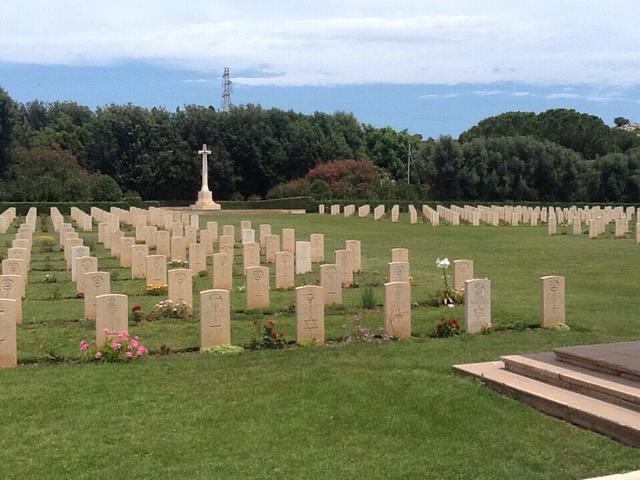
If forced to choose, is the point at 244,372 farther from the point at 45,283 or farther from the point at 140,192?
the point at 140,192

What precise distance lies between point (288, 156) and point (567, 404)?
63524mm

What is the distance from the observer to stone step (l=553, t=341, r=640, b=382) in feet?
23.2

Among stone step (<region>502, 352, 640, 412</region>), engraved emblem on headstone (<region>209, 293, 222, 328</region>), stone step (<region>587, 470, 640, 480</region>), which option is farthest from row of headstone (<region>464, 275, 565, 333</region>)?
stone step (<region>587, 470, 640, 480</region>)

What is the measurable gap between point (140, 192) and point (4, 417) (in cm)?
6202

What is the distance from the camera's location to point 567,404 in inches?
259

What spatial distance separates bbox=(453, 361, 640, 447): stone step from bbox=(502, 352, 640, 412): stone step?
7 cm

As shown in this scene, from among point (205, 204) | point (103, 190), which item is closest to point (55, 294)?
point (103, 190)

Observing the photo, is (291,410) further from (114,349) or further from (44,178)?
(44,178)

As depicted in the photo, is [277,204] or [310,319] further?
[277,204]

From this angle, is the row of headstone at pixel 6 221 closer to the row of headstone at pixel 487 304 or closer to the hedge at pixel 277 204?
the hedge at pixel 277 204

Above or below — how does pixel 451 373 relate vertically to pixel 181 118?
below

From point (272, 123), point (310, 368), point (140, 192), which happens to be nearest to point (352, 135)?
point (272, 123)

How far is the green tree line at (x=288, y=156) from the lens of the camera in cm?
5662

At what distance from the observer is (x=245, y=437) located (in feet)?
19.9
